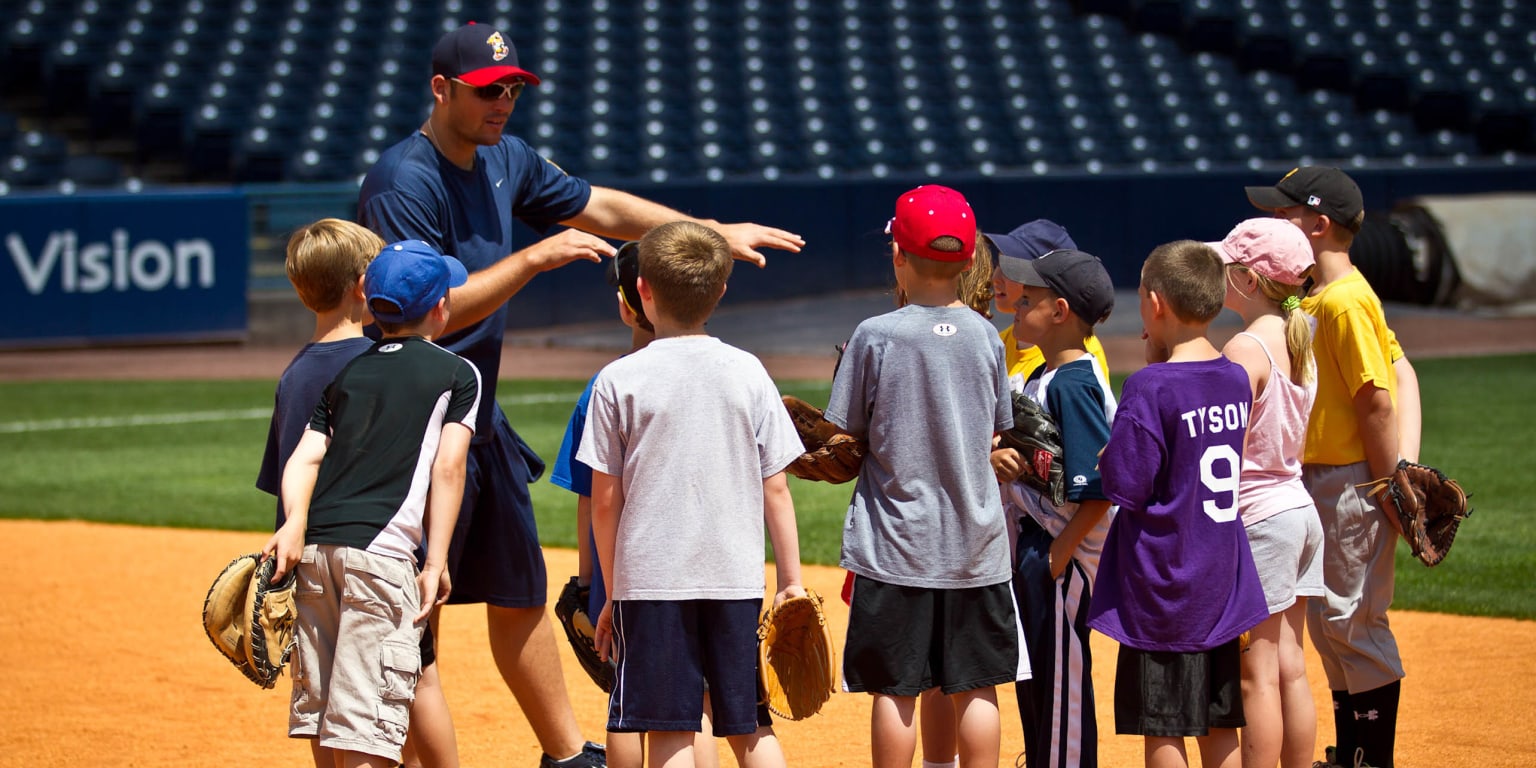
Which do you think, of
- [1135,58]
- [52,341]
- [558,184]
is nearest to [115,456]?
[52,341]

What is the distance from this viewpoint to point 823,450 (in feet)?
12.5

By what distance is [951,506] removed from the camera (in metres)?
3.66

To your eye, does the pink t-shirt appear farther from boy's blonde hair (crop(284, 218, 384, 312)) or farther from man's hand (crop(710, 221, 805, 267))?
boy's blonde hair (crop(284, 218, 384, 312))

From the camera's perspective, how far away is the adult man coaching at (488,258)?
414 cm

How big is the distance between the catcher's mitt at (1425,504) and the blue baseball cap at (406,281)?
8.41 feet

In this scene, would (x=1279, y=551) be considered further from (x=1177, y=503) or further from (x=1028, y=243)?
(x=1028, y=243)

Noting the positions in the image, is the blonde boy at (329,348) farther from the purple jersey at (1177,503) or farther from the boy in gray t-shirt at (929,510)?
the purple jersey at (1177,503)

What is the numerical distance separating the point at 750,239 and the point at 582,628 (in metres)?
1.15

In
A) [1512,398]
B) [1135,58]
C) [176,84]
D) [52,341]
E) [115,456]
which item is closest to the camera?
[115,456]

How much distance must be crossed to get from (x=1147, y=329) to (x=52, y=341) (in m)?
15.6

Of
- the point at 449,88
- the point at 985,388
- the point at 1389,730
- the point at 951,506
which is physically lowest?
the point at 1389,730

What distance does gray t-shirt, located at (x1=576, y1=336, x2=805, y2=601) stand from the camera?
11.5ft

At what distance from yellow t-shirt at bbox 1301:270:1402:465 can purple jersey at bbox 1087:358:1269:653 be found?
654 millimetres

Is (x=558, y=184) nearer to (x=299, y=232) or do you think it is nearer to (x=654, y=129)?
(x=299, y=232)
